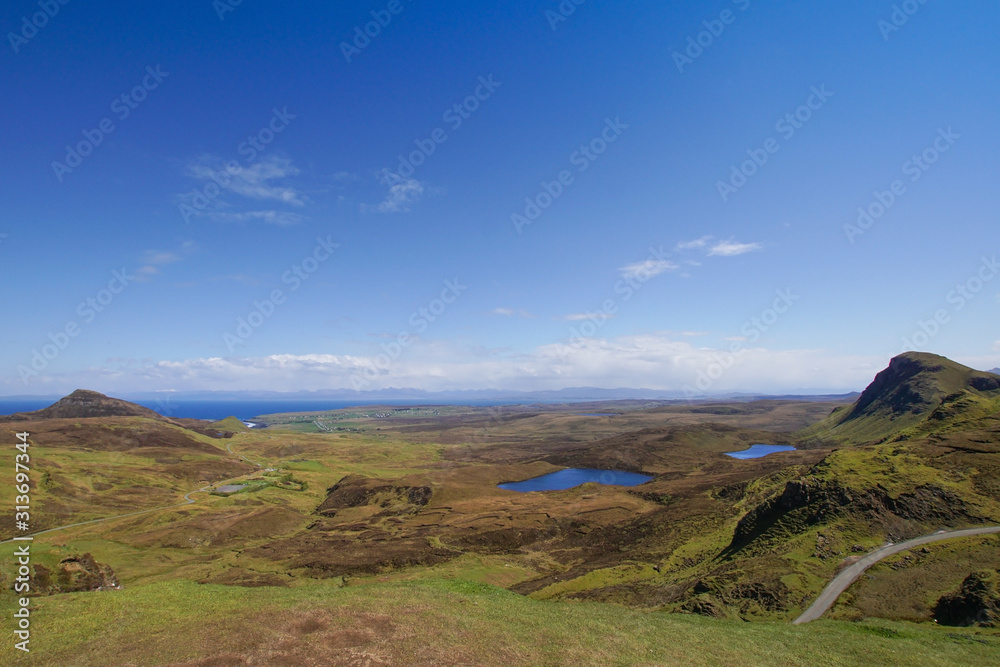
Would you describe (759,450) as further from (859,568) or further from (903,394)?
(859,568)

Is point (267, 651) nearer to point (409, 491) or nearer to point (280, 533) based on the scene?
point (280, 533)

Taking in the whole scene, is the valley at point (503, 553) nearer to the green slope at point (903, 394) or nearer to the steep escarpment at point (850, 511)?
the steep escarpment at point (850, 511)

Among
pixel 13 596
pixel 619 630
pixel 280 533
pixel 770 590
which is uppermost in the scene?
pixel 13 596

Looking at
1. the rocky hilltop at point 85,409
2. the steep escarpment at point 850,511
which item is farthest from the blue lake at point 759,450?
the rocky hilltop at point 85,409

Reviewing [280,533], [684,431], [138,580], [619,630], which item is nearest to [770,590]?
[619,630]

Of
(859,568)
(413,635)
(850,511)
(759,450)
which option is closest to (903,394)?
(759,450)

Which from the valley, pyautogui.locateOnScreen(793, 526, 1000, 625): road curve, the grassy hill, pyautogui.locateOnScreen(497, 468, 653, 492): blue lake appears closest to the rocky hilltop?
the grassy hill

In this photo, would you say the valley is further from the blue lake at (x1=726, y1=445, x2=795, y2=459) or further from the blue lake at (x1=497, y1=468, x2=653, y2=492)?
the blue lake at (x1=726, y1=445, x2=795, y2=459)
